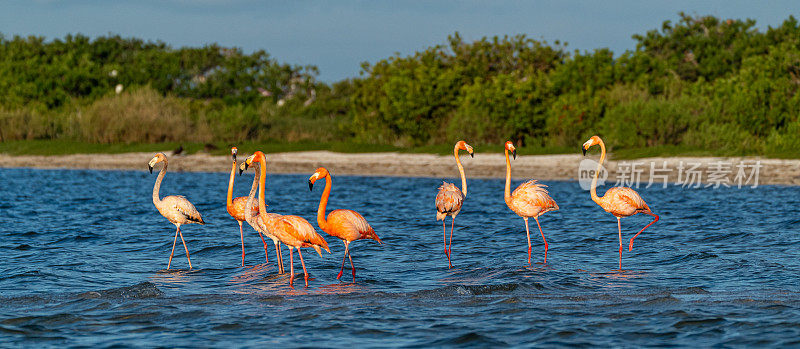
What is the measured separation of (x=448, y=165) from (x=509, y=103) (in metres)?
5.68

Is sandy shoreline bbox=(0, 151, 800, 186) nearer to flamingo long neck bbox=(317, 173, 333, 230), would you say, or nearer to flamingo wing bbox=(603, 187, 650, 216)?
flamingo wing bbox=(603, 187, 650, 216)

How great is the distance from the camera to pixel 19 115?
133 feet

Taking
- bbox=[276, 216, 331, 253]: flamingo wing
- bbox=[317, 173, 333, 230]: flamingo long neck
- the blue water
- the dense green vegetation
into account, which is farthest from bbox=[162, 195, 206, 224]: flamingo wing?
the dense green vegetation

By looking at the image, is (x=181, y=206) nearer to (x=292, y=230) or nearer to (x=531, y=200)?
(x=292, y=230)

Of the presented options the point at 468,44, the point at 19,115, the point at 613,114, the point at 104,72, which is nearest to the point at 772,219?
the point at 613,114

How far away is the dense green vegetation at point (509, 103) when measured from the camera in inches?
1202

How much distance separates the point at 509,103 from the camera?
1375 inches

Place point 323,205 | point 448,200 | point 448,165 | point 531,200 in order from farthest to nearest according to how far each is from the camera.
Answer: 1. point 448,165
2. point 531,200
3. point 448,200
4. point 323,205

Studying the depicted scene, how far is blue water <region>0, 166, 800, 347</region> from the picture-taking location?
24.8 ft

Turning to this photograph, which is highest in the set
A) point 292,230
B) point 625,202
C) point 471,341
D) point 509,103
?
point 509,103

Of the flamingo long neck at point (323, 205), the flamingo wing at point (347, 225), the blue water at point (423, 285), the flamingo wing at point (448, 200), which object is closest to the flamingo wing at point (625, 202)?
the blue water at point (423, 285)

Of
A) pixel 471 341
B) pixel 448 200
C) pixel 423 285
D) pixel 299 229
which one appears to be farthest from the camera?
pixel 448 200

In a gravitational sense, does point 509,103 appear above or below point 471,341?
above

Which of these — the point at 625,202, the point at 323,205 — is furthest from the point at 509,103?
the point at 323,205
